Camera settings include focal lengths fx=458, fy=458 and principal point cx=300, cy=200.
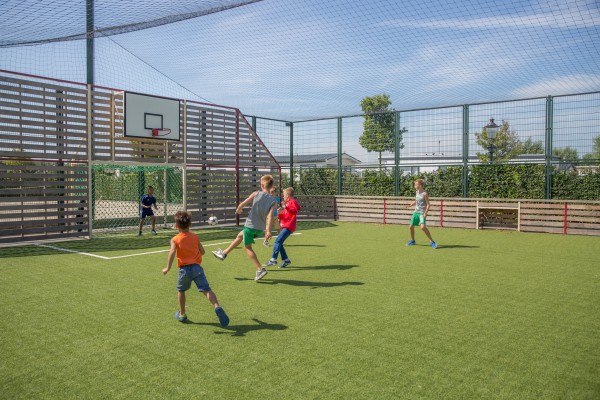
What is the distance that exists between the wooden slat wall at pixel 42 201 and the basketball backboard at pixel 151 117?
235 cm

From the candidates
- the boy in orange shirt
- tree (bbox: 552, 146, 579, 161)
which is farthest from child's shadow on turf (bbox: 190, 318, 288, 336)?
tree (bbox: 552, 146, 579, 161)

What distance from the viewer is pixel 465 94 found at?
54.7 feet

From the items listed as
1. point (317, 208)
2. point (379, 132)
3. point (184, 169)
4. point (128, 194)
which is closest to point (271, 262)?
point (184, 169)

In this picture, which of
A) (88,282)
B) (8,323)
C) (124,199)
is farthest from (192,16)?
(124,199)

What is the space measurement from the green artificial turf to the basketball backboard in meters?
7.16

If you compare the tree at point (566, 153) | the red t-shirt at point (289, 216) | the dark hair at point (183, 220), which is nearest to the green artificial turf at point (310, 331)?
the red t-shirt at point (289, 216)

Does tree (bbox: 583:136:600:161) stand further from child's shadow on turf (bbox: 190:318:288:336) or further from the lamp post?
child's shadow on turf (bbox: 190:318:288:336)

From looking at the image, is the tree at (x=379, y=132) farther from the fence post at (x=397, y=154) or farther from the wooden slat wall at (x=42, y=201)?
the wooden slat wall at (x=42, y=201)

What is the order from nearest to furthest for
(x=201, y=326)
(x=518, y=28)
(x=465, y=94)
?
1. (x=201, y=326)
2. (x=518, y=28)
3. (x=465, y=94)

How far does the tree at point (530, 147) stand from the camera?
16734 millimetres

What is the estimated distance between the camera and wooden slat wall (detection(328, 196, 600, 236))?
15.6 metres

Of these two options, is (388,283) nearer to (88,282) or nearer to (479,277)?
(479,277)

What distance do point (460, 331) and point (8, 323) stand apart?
5272 millimetres

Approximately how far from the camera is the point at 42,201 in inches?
534
